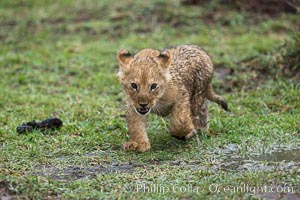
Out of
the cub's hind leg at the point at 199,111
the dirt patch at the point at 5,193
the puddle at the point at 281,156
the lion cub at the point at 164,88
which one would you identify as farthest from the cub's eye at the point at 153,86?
the dirt patch at the point at 5,193

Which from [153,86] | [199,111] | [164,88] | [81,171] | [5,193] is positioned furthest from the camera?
[199,111]

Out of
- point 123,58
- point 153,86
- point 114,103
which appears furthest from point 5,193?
point 114,103

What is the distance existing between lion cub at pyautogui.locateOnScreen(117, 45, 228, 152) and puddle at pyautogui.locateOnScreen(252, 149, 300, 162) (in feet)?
3.32

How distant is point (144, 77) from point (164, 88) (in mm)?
367

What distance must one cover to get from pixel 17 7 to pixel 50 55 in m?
4.73

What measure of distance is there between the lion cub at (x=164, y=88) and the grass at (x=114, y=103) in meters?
0.24

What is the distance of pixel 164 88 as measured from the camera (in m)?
8.18

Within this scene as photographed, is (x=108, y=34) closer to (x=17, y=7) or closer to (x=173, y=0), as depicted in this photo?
(x=173, y=0)

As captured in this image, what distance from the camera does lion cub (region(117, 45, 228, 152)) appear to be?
7922mm

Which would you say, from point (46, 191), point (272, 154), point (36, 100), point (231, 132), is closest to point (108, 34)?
point (36, 100)

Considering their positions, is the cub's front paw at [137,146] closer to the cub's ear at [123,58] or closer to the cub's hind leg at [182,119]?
the cub's hind leg at [182,119]

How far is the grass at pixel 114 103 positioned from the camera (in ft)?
22.9

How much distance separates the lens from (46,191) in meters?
6.55

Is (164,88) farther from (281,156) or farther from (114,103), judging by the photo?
(114,103)
